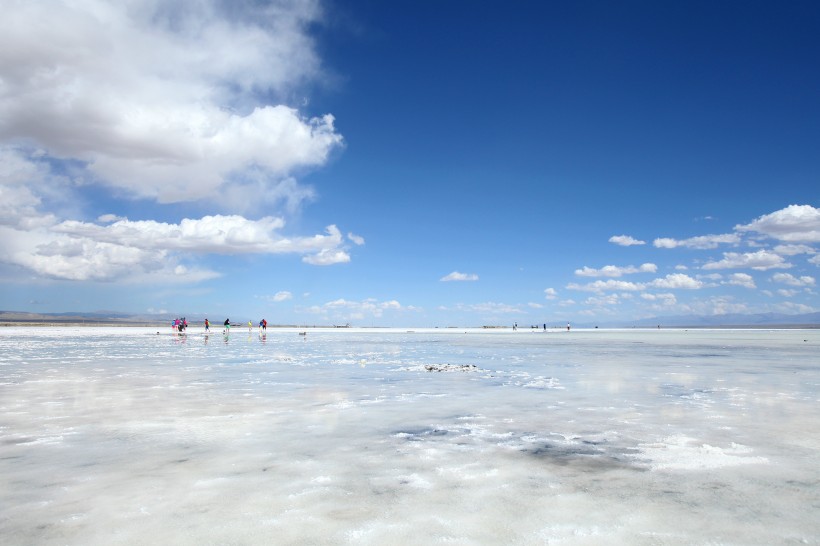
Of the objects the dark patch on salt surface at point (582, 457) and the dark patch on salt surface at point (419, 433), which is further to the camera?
the dark patch on salt surface at point (419, 433)

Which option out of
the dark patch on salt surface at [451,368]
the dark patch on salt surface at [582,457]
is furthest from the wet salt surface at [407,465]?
the dark patch on salt surface at [451,368]

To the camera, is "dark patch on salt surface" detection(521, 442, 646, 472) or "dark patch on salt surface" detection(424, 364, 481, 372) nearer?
"dark patch on salt surface" detection(521, 442, 646, 472)

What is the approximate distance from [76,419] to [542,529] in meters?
8.61

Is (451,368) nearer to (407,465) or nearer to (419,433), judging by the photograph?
(419,433)

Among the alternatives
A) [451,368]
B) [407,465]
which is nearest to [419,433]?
[407,465]

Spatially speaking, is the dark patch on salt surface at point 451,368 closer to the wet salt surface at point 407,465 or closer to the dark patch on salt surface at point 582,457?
the wet salt surface at point 407,465

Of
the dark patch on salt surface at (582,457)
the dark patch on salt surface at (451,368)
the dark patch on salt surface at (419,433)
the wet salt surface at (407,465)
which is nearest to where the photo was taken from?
the wet salt surface at (407,465)

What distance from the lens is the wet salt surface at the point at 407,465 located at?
4391 millimetres

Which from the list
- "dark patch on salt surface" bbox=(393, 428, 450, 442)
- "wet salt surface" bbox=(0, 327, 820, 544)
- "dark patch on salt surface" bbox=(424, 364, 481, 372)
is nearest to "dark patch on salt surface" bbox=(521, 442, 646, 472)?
"wet salt surface" bbox=(0, 327, 820, 544)

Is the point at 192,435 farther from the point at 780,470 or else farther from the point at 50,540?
the point at 780,470

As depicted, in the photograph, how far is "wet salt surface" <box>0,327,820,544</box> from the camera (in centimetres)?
439

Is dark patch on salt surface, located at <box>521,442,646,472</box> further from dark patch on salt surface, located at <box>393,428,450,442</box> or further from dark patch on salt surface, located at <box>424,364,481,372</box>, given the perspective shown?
dark patch on salt surface, located at <box>424,364,481,372</box>

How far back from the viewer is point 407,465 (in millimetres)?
6340

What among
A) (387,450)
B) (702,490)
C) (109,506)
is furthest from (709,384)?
(109,506)
